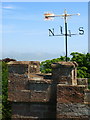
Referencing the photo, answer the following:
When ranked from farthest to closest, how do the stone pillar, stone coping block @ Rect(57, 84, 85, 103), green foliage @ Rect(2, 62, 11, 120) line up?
green foliage @ Rect(2, 62, 11, 120) → the stone pillar → stone coping block @ Rect(57, 84, 85, 103)

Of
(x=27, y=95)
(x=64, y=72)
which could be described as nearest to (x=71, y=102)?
(x=64, y=72)

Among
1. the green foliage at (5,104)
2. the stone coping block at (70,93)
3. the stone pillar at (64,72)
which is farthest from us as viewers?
the green foliage at (5,104)

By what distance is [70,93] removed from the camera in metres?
5.53

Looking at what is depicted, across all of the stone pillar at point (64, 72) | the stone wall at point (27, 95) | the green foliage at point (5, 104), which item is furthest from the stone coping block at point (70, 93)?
the green foliage at point (5, 104)

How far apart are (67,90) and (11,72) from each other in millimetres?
1317

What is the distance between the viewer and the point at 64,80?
5730 millimetres

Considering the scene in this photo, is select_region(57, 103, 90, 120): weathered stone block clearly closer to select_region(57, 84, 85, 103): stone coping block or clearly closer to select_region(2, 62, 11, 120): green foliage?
select_region(57, 84, 85, 103): stone coping block

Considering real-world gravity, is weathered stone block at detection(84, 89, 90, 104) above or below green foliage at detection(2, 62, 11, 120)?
above

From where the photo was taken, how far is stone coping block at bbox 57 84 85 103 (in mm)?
5504

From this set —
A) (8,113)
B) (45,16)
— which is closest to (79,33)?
(45,16)

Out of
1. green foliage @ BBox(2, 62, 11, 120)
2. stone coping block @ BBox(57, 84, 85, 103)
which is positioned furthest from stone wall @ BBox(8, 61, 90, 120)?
green foliage @ BBox(2, 62, 11, 120)

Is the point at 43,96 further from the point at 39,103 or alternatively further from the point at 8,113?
the point at 8,113

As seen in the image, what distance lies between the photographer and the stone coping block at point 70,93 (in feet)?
18.1

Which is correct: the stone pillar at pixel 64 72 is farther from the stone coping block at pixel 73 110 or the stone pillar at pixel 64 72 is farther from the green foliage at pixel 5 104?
the green foliage at pixel 5 104
